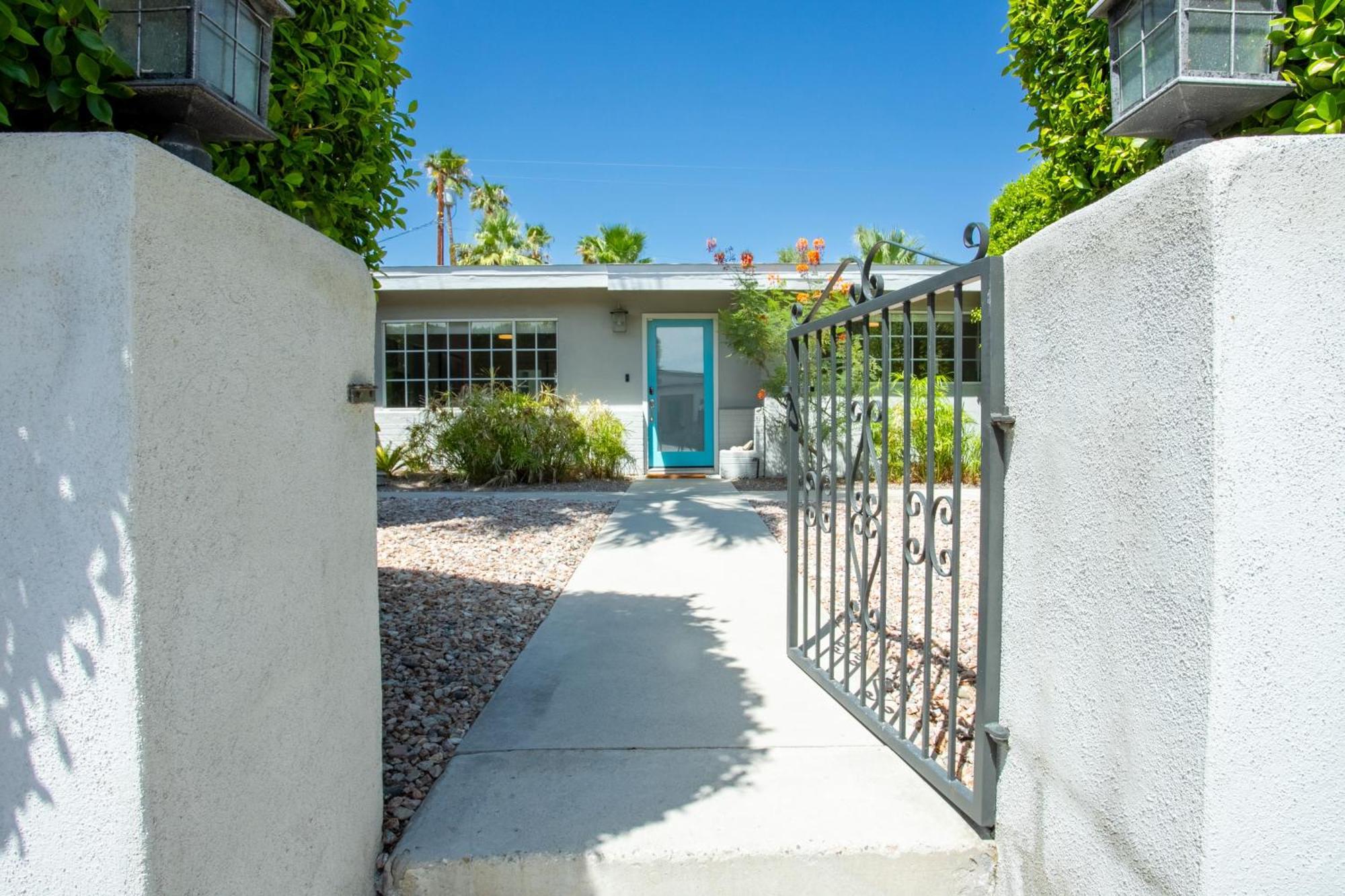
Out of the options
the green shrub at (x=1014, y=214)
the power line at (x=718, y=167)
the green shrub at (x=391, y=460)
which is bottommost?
the green shrub at (x=391, y=460)

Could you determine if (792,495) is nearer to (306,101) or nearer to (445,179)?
(306,101)

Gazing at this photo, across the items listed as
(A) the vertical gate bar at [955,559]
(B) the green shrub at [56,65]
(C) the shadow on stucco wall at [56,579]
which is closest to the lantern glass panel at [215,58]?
(B) the green shrub at [56,65]

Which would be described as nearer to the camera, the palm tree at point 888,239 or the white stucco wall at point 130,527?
the white stucco wall at point 130,527

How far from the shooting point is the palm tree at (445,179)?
25.8m

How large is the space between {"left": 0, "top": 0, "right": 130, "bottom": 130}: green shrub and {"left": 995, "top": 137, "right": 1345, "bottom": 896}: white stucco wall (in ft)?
6.37

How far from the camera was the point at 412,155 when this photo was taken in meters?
3.06

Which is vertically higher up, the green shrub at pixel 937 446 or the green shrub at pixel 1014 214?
the green shrub at pixel 1014 214

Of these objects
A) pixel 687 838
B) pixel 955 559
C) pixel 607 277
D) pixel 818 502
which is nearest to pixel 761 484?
pixel 607 277

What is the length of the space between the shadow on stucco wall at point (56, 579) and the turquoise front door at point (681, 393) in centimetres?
1075

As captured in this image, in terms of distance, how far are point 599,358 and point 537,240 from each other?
47.1ft

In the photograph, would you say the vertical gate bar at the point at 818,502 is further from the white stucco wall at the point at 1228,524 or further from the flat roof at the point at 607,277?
the flat roof at the point at 607,277

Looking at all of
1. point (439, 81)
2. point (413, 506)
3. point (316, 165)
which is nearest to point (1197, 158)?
point (316, 165)

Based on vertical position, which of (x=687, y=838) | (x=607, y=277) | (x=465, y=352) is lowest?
(x=687, y=838)

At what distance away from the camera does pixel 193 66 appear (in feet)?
5.02
